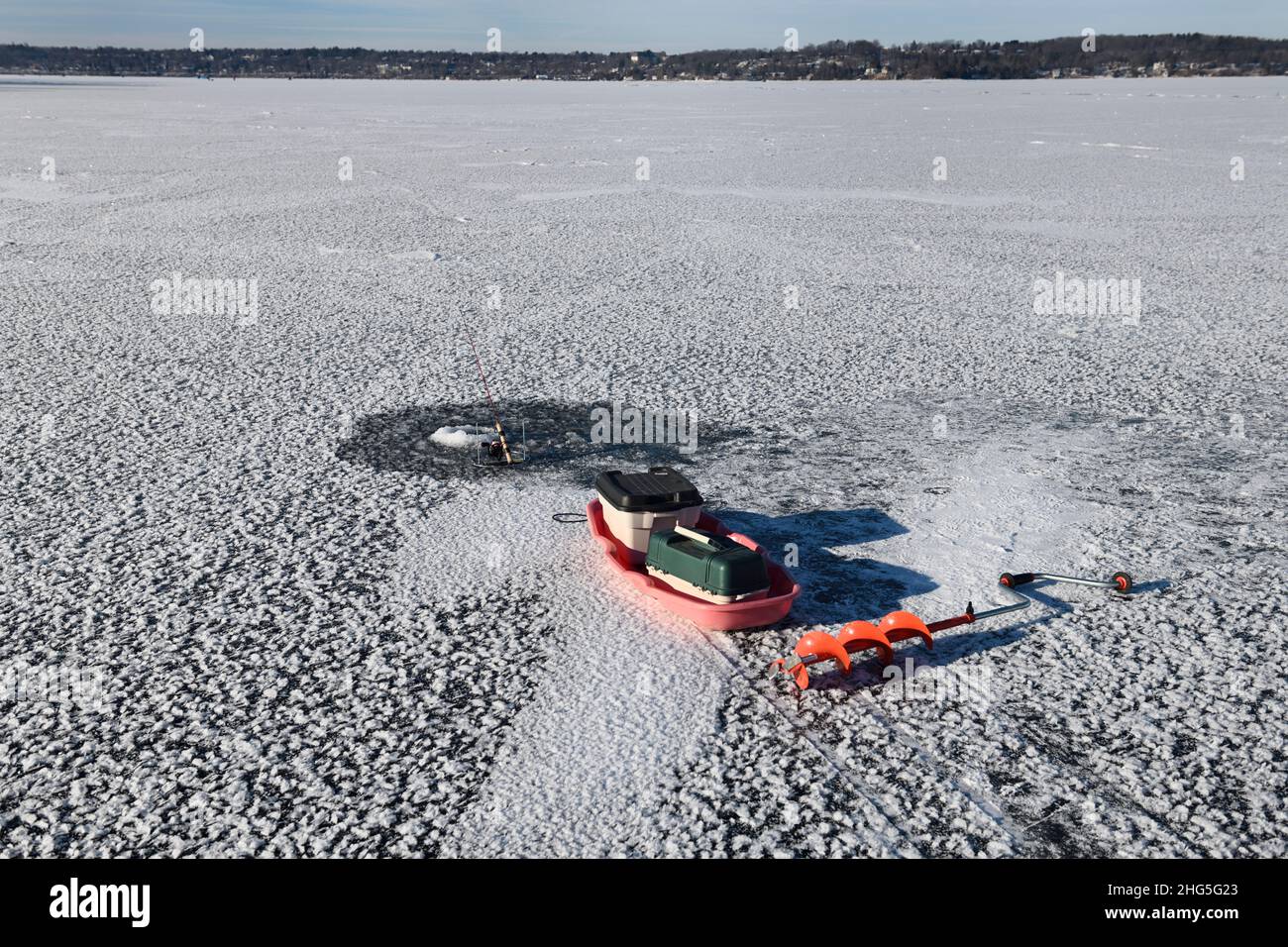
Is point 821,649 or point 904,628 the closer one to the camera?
point 821,649

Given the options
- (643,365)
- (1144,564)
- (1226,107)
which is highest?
(1226,107)

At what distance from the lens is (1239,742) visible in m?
2.43

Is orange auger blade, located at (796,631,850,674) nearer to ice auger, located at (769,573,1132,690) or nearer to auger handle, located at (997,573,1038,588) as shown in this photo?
ice auger, located at (769,573,1132,690)

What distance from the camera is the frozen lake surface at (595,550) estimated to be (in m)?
2.24

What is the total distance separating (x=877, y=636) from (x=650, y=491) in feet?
2.87

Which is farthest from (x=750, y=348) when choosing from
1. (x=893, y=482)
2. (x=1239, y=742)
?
(x=1239, y=742)

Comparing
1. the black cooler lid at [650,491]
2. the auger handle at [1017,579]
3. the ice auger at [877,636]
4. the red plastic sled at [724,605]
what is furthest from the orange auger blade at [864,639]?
the black cooler lid at [650,491]

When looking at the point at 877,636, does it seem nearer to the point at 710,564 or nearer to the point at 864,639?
the point at 864,639

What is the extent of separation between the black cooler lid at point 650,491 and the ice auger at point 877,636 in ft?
2.24

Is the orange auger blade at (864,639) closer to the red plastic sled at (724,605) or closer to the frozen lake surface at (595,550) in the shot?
the frozen lake surface at (595,550)

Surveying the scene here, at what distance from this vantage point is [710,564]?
2.85m

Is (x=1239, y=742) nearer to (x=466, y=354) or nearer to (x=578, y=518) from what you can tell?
(x=578, y=518)

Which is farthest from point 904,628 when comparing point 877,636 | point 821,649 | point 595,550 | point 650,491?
point 595,550
